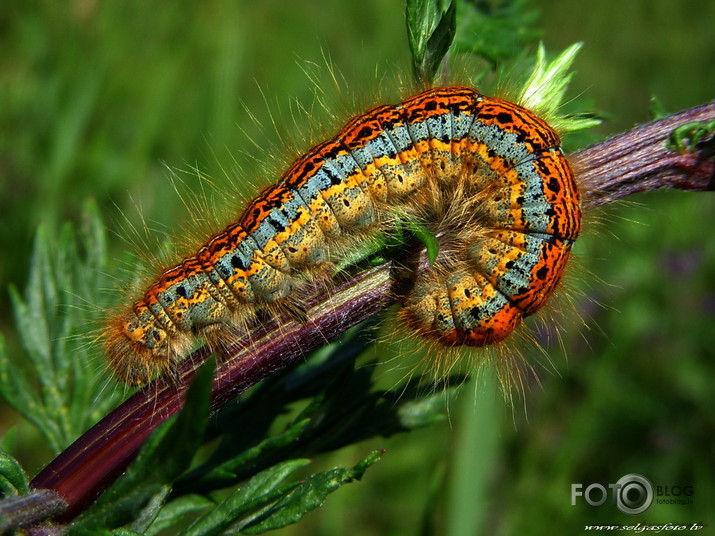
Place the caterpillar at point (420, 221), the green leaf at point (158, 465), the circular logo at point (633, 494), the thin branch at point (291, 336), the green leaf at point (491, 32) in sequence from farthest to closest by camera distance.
A: the circular logo at point (633, 494) < the green leaf at point (491, 32) < the caterpillar at point (420, 221) < the thin branch at point (291, 336) < the green leaf at point (158, 465)

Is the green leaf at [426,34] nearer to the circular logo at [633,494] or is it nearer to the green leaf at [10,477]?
→ the green leaf at [10,477]

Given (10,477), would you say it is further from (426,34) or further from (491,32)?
(491,32)

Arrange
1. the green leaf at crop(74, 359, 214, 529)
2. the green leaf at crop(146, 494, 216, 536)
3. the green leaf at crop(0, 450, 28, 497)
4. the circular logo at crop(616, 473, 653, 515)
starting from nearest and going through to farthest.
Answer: the green leaf at crop(74, 359, 214, 529), the green leaf at crop(0, 450, 28, 497), the green leaf at crop(146, 494, 216, 536), the circular logo at crop(616, 473, 653, 515)

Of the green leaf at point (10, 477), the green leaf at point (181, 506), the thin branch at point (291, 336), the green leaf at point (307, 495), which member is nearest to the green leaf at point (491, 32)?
the thin branch at point (291, 336)

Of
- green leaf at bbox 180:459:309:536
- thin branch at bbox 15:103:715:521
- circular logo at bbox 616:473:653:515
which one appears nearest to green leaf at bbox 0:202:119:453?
thin branch at bbox 15:103:715:521

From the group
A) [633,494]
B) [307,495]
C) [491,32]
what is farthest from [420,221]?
[633,494]

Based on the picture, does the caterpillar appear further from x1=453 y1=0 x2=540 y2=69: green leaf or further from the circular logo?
the circular logo
